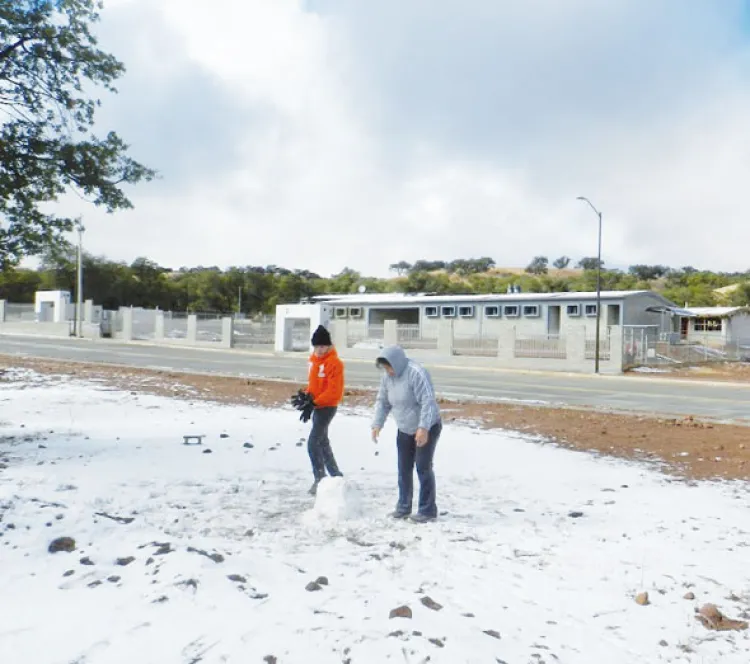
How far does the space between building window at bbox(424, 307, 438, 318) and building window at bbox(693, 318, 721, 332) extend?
18.5m

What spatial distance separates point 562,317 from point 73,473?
36.8 metres

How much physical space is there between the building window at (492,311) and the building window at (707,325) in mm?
14991

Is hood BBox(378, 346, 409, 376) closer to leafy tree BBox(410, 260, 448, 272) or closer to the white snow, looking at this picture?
the white snow

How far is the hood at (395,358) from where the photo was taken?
563 centimetres

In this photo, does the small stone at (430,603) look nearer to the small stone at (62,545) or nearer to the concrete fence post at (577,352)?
the small stone at (62,545)

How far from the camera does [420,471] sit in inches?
226

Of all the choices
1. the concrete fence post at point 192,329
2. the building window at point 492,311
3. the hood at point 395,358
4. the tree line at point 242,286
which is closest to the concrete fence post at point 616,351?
the building window at point 492,311

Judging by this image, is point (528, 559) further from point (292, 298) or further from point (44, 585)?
point (292, 298)

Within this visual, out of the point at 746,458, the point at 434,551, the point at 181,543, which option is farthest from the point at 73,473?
the point at 746,458

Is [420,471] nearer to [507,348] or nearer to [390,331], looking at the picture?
[507,348]

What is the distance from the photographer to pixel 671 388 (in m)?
23.4

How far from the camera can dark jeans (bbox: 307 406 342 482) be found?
21.4ft

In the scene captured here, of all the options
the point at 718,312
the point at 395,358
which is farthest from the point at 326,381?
the point at 718,312

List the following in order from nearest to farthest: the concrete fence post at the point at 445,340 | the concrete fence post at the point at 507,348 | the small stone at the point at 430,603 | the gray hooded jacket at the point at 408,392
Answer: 1. the small stone at the point at 430,603
2. the gray hooded jacket at the point at 408,392
3. the concrete fence post at the point at 507,348
4. the concrete fence post at the point at 445,340
